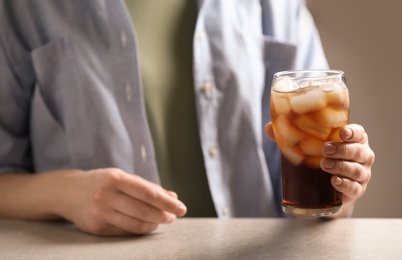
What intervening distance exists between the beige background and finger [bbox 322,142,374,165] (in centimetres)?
142

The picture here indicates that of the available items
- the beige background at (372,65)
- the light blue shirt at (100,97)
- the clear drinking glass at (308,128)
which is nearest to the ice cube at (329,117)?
the clear drinking glass at (308,128)

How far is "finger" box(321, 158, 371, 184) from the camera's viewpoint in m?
1.19

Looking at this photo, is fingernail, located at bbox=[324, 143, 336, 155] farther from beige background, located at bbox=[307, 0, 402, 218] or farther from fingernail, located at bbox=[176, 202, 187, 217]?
beige background, located at bbox=[307, 0, 402, 218]

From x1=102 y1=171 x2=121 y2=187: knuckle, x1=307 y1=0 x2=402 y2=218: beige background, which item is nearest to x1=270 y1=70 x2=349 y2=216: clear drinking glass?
x1=102 y1=171 x2=121 y2=187: knuckle

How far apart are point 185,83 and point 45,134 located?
1.21ft

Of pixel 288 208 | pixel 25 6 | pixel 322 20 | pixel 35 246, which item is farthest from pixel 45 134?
pixel 322 20

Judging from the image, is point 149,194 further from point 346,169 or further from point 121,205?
point 346,169

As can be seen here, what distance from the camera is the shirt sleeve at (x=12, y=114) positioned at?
1.63m

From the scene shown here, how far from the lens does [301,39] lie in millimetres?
1952

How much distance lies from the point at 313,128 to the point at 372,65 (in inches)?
61.7

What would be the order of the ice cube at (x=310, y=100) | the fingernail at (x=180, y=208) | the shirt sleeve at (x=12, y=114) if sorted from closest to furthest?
the ice cube at (x=310, y=100) < the fingernail at (x=180, y=208) < the shirt sleeve at (x=12, y=114)

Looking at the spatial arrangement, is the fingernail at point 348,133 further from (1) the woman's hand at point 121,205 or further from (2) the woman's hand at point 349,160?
(1) the woman's hand at point 121,205

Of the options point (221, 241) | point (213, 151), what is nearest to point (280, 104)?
point (221, 241)

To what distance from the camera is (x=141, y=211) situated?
132cm
